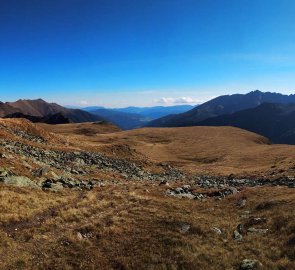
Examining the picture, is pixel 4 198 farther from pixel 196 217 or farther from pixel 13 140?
pixel 13 140

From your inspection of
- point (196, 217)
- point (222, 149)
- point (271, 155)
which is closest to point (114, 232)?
point (196, 217)

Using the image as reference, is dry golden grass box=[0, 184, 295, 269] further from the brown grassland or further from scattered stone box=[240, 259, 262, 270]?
scattered stone box=[240, 259, 262, 270]

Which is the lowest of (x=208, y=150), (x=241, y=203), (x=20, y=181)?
(x=208, y=150)

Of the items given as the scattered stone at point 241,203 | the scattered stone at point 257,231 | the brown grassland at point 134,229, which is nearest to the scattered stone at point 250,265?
the brown grassland at point 134,229

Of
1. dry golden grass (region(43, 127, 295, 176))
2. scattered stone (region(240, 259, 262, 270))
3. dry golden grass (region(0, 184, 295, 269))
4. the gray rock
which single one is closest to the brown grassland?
dry golden grass (region(0, 184, 295, 269))

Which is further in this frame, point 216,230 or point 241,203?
point 241,203

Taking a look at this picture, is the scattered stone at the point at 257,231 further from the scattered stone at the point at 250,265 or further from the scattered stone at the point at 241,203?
the scattered stone at the point at 241,203

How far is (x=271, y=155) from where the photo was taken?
4186 inches

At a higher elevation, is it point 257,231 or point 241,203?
point 257,231

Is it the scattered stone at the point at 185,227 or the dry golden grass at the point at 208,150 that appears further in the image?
the dry golden grass at the point at 208,150

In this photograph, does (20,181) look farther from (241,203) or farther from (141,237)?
(241,203)

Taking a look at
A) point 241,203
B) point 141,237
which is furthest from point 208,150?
point 141,237

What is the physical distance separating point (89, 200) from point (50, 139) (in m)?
52.2

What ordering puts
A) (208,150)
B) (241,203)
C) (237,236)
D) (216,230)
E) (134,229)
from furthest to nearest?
1. (208,150)
2. (241,203)
3. (134,229)
4. (216,230)
5. (237,236)
